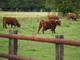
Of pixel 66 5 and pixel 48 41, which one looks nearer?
pixel 48 41

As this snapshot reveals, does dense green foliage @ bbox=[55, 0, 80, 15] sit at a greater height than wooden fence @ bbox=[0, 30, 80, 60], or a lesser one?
lesser

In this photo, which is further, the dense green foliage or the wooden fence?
the dense green foliage

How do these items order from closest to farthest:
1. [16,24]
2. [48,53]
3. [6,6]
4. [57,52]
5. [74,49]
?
[57,52] → [48,53] → [74,49] → [16,24] → [6,6]

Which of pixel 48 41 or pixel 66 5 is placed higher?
pixel 48 41

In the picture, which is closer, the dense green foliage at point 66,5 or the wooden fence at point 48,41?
the wooden fence at point 48,41

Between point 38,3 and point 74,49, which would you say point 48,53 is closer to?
point 74,49

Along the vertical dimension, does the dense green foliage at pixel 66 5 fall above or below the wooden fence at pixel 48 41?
below

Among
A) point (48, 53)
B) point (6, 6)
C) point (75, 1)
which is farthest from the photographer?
point (6, 6)

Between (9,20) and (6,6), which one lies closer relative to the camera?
(9,20)

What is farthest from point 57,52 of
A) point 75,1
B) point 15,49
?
point 75,1

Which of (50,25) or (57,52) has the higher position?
(57,52)

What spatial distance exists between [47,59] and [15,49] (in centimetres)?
337

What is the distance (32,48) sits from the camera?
39.5ft

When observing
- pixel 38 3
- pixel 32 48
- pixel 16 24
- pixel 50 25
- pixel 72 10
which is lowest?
pixel 38 3
